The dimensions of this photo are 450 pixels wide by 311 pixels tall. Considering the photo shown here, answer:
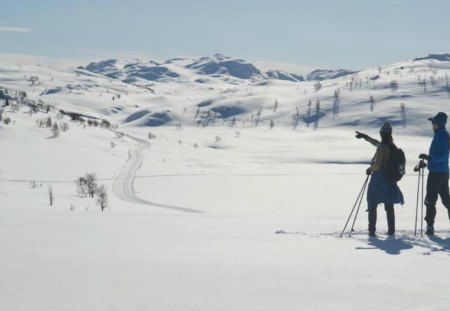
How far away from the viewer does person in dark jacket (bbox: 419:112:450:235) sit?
8.46 meters

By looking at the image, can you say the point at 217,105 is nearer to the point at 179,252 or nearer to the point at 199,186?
the point at 199,186

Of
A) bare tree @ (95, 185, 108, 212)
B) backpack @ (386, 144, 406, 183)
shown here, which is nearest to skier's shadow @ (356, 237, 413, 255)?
backpack @ (386, 144, 406, 183)

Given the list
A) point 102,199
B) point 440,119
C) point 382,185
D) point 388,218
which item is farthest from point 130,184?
point 440,119

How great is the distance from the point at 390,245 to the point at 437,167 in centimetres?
259

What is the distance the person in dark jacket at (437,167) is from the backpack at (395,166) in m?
0.55

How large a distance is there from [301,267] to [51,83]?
637ft

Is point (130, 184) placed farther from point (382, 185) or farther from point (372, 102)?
point (372, 102)

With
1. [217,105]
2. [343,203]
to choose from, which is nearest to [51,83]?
[217,105]

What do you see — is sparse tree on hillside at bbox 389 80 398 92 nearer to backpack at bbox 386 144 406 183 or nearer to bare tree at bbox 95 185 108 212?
bare tree at bbox 95 185 108 212

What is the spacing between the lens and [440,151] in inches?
337

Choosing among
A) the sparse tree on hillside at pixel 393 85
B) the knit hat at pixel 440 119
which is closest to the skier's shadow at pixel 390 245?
the knit hat at pixel 440 119

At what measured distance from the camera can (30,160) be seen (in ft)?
96.8

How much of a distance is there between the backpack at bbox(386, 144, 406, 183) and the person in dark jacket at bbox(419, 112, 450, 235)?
1.81 ft

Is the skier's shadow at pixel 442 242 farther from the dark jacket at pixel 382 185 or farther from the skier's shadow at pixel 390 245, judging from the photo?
the dark jacket at pixel 382 185
